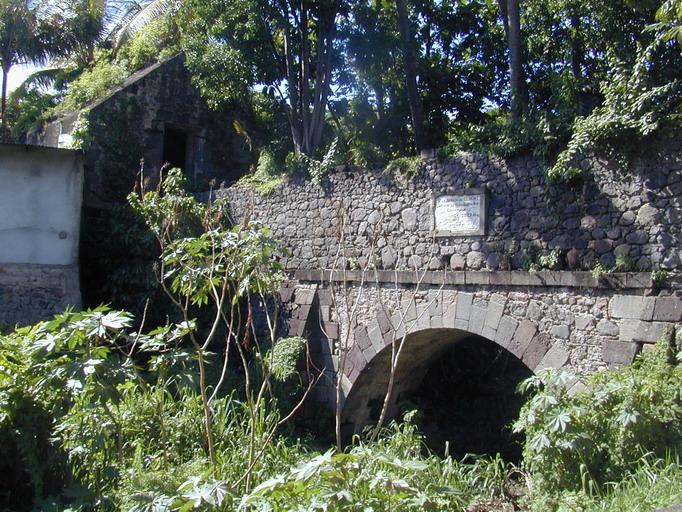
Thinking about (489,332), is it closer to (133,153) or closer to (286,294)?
(286,294)

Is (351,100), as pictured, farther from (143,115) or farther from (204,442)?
(204,442)

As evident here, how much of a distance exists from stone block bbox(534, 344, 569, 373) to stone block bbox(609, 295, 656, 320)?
2.13 feet

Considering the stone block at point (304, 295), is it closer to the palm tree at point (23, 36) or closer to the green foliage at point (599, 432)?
the green foliage at point (599, 432)

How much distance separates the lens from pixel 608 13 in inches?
370

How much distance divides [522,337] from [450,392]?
3643 mm

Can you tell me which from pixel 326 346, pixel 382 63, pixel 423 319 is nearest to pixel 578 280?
pixel 423 319

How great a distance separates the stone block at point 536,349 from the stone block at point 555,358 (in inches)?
1.6

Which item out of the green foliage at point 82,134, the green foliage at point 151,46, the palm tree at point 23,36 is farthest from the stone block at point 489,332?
the palm tree at point 23,36

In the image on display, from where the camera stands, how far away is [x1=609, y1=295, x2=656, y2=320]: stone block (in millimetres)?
6508

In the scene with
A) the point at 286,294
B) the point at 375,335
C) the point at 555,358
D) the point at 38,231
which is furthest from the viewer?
the point at 38,231

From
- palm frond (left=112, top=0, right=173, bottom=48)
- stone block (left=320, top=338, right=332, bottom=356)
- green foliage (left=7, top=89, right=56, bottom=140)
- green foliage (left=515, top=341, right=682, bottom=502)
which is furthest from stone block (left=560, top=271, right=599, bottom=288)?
palm frond (left=112, top=0, right=173, bottom=48)

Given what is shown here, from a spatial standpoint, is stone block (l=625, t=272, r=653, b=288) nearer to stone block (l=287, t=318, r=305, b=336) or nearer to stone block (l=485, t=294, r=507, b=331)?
stone block (l=485, t=294, r=507, b=331)

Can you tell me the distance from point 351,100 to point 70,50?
6815 millimetres

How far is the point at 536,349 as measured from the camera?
738cm
